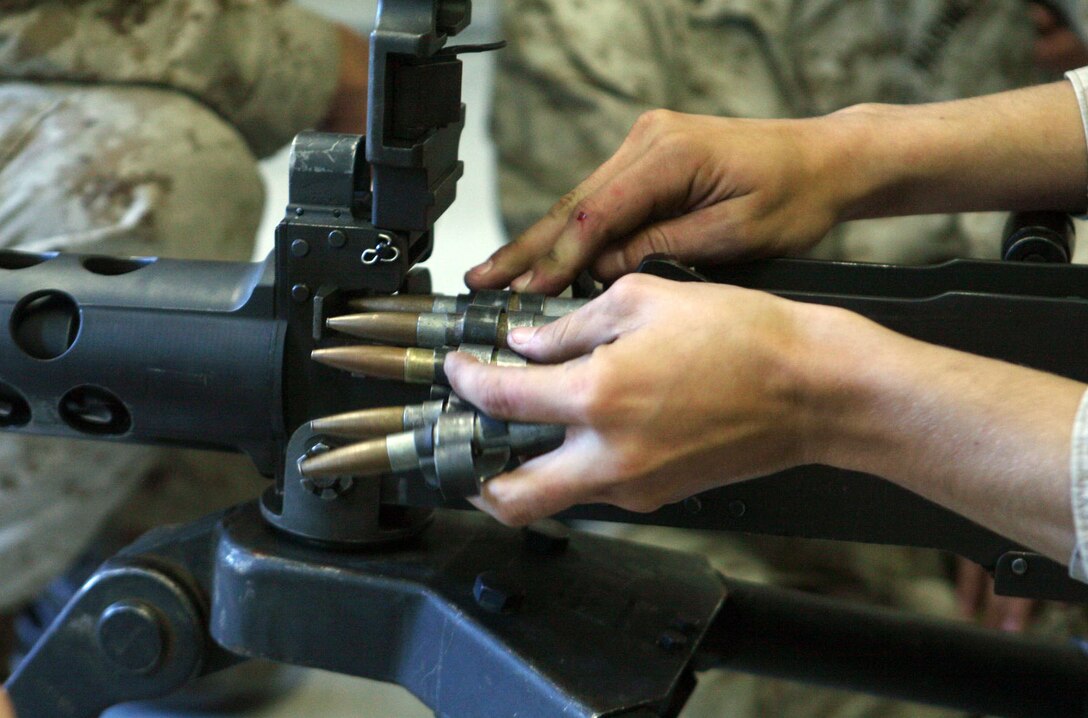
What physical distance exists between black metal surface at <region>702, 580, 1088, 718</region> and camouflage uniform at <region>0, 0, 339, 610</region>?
29.4 inches

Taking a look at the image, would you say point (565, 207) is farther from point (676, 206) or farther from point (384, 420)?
point (384, 420)

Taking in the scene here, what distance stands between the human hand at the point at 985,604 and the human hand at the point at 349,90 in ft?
3.27

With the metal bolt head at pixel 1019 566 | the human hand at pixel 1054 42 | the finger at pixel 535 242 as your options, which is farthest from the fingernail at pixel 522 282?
Result: the human hand at pixel 1054 42

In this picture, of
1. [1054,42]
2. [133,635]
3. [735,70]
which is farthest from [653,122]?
[1054,42]

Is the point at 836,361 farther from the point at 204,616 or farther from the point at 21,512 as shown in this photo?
the point at 21,512

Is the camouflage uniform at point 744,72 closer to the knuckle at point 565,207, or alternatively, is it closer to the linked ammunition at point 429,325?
the knuckle at point 565,207

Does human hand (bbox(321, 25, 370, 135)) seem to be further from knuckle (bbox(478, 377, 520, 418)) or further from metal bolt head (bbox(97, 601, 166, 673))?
knuckle (bbox(478, 377, 520, 418))

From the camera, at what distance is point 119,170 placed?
121 centimetres

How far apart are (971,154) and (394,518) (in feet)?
1.63

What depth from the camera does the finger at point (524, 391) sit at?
542 millimetres

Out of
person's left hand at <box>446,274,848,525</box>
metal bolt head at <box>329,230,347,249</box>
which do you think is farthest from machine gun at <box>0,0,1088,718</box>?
person's left hand at <box>446,274,848,525</box>

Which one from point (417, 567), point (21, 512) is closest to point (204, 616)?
point (417, 567)

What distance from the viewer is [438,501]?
2.28ft

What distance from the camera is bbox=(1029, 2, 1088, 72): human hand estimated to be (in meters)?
1.47
